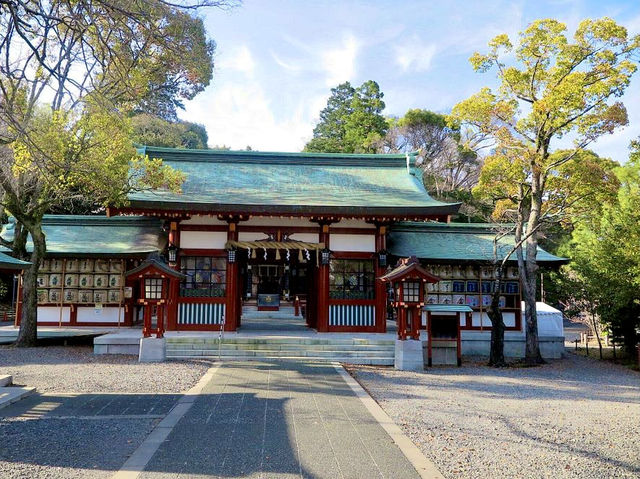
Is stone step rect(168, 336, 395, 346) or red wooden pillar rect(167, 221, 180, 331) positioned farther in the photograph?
red wooden pillar rect(167, 221, 180, 331)

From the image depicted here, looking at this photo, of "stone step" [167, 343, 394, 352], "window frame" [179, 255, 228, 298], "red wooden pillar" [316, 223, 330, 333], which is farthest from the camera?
"red wooden pillar" [316, 223, 330, 333]

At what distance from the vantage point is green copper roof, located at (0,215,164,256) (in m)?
16.0

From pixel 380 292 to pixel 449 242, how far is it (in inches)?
150

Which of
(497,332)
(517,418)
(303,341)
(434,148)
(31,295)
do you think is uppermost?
(434,148)

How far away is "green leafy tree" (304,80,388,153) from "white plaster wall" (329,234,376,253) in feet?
68.8

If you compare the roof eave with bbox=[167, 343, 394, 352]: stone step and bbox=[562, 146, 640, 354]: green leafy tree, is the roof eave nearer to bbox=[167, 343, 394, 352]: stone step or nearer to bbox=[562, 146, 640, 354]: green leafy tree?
bbox=[167, 343, 394, 352]: stone step

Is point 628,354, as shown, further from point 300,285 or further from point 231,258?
point 300,285

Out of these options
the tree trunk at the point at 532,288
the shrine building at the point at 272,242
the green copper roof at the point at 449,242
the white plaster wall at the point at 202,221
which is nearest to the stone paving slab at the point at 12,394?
the shrine building at the point at 272,242

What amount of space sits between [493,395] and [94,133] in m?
11.0

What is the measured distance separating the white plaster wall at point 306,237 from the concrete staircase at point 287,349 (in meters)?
3.38

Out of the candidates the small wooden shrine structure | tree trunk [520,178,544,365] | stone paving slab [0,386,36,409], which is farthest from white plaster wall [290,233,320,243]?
stone paving slab [0,386,36,409]

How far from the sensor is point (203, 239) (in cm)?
1498

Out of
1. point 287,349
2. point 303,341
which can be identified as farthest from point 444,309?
point 287,349

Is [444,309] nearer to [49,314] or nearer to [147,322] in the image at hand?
[147,322]
